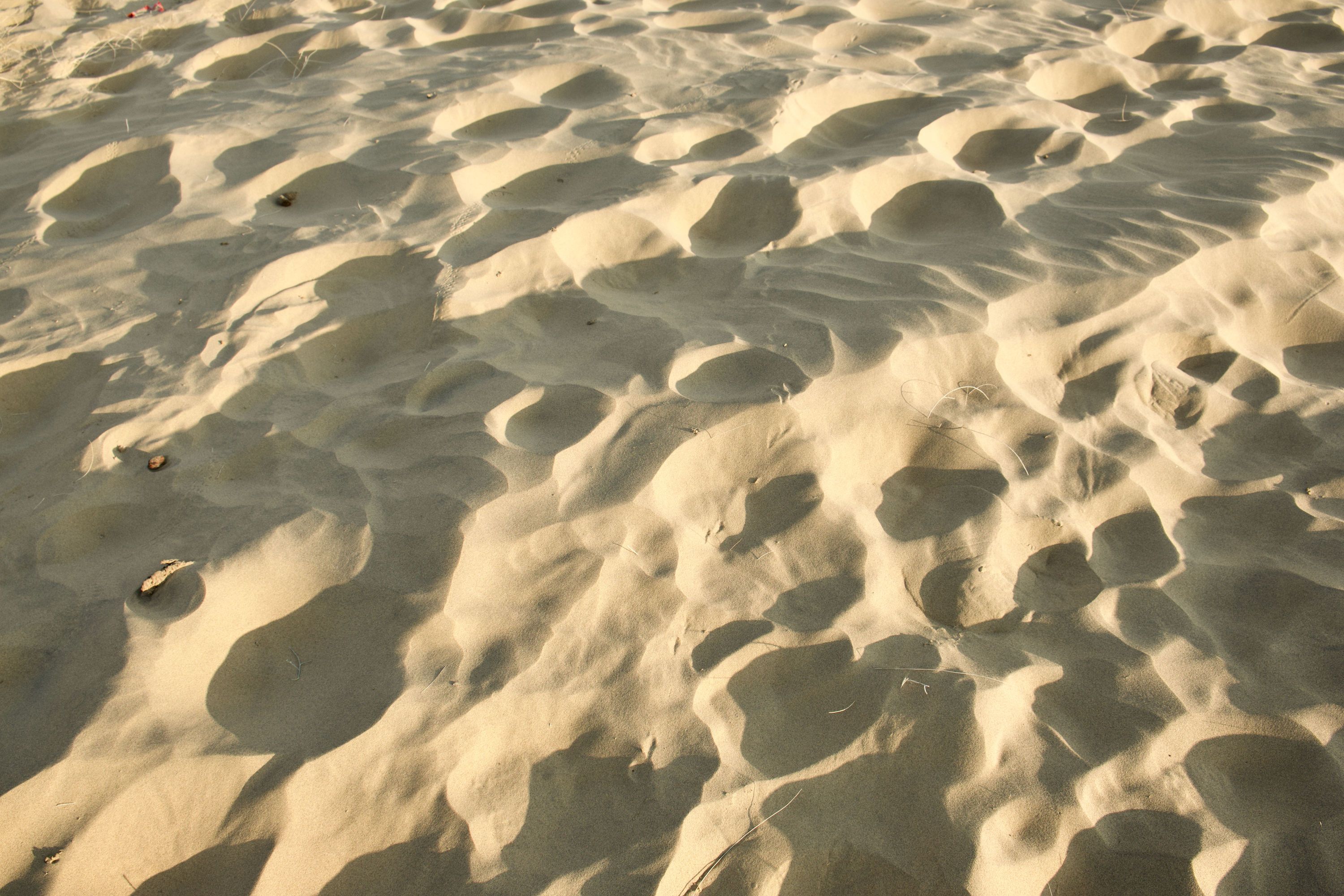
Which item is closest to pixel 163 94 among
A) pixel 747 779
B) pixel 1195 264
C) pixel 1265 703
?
pixel 747 779

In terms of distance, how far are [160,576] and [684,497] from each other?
96 centimetres

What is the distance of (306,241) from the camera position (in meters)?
2.19

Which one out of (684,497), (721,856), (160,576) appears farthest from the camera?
(684,497)

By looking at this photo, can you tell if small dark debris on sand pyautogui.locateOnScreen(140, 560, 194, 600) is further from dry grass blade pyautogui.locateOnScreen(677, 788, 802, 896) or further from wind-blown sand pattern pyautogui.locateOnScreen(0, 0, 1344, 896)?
dry grass blade pyautogui.locateOnScreen(677, 788, 802, 896)

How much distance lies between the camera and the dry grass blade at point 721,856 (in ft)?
3.74

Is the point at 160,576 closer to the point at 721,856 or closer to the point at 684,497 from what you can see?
the point at 684,497

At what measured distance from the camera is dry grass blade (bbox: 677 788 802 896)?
3.74ft

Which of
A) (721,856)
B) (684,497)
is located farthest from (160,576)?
(721,856)

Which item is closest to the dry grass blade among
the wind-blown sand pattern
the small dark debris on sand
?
the wind-blown sand pattern

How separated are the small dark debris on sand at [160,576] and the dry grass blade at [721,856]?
1.05 meters

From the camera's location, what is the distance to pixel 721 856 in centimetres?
116

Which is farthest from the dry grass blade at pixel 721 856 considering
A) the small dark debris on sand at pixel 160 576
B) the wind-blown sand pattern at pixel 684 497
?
the small dark debris on sand at pixel 160 576

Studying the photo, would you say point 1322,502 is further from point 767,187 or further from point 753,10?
point 753,10

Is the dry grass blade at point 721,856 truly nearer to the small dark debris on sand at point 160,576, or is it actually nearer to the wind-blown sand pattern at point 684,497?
the wind-blown sand pattern at point 684,497
